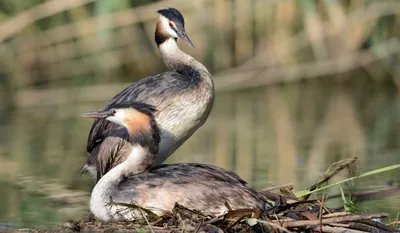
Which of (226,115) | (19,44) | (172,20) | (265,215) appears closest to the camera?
(265,215)

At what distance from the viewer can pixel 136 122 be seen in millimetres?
6418

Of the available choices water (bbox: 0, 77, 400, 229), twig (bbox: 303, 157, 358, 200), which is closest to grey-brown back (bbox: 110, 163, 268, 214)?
twig (bbox: 303, 157, 358, 200)

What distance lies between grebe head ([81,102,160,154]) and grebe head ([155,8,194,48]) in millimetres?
1337

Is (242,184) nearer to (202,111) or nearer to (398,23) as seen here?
(202,111)

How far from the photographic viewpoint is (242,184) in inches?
244

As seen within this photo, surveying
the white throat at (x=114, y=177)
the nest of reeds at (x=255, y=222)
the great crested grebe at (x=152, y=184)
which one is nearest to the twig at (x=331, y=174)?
the great crested grebe at (x=152, y=184)

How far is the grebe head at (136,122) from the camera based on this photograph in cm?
641

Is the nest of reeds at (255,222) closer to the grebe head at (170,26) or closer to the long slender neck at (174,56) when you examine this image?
the long slender neck at (174,56)

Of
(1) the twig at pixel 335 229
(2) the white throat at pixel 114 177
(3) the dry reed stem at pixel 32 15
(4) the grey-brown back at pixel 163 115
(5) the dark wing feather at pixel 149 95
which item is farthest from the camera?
(3) the dry reed stem at pixel 32 15

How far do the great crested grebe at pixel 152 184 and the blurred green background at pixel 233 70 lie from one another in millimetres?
3351

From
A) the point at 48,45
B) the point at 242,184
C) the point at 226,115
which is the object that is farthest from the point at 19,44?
the point at 242,184

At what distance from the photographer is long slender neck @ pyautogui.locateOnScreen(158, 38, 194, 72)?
765 centimetres

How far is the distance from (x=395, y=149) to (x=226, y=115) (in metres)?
3.59

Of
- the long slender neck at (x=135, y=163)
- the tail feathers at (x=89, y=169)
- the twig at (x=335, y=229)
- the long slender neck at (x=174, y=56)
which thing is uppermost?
the long slender neck at (x=174, y=56)
